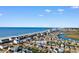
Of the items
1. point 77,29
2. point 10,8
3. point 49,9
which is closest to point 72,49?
point 77,29

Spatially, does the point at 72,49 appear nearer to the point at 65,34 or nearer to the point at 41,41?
the point at 65,34

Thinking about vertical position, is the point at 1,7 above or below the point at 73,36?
above

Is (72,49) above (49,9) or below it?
below

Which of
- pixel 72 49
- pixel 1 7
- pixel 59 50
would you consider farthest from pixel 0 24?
pixel 72 49
